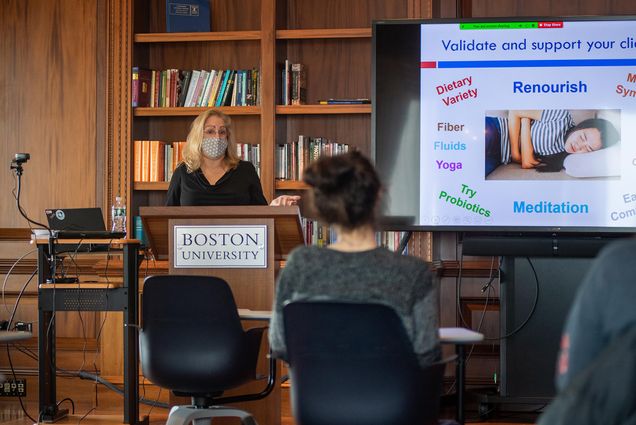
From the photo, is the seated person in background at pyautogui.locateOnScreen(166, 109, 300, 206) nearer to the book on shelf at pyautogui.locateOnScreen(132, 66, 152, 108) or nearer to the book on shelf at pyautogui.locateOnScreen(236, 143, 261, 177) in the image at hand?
the book on shelf at pyautogui.locateOnScreen(236, 143, 261, 177)

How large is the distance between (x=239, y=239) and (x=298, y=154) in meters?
1.93

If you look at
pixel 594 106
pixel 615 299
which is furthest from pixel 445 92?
pixel 615 299

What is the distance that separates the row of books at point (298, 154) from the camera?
230 inches

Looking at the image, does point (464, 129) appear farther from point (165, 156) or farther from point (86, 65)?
point (86, 65)

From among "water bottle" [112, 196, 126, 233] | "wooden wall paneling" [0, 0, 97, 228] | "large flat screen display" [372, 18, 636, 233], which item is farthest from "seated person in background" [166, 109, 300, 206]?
"wooden wall paneling" [0, 0, 97, 228]

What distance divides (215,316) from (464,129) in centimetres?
229

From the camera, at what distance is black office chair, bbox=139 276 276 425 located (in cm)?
332

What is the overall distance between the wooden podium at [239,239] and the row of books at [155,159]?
1910mm

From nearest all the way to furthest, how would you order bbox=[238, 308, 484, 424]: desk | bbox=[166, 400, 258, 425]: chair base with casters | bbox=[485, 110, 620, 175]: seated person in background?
bbox=[238, 308, 484, 424]: desk
bbox=[166, 400, 258, 425]: chair base with casters
bbox=[485, 110, 620, 175]: seated person in background

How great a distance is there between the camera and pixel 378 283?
2.50m

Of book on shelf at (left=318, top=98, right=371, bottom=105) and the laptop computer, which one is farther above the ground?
book on shelf at (left=318, top=98, right=371, bottom=105)

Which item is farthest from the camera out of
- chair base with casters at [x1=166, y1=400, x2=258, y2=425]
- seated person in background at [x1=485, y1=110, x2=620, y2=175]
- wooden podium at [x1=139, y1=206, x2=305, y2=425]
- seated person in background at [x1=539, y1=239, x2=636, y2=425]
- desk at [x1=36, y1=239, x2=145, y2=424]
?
seated person in background at [x1=485, y1=110, x2=620, y2=175]

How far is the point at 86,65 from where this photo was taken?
6.06 metres

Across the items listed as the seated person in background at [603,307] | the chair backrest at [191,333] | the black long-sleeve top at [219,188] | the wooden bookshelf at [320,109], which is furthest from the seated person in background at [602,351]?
the wooden bookshelf at [320,109]
